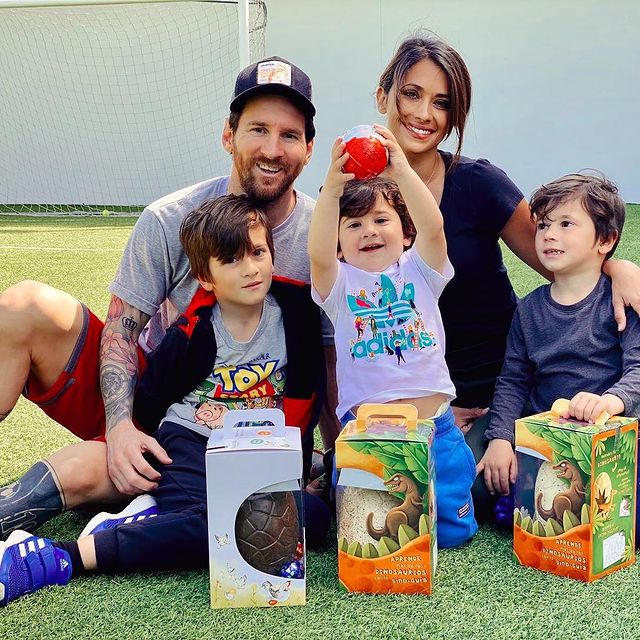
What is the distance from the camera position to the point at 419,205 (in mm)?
1774

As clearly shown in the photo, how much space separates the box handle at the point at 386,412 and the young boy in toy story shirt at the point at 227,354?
0.91 feet

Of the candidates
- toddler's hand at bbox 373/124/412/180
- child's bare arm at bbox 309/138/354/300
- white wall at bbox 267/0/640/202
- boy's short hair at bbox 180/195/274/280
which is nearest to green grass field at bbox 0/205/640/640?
child's bare arm at bbox 309/138/354/300

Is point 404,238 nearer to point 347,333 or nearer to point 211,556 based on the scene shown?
point 347,333

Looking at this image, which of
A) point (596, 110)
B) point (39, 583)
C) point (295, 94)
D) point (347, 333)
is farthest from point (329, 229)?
point (596, 110)

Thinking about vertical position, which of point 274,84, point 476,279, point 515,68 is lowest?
point 476,279

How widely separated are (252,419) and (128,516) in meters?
0.36

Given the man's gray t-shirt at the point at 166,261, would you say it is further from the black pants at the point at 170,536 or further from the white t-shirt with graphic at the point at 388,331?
the black pants at the point at 170,536

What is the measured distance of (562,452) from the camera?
1.68 metres

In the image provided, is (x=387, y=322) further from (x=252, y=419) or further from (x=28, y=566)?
(x=28, y=566)

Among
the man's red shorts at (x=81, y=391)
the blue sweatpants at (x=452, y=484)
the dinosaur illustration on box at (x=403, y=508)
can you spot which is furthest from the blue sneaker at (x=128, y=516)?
the dinosaur illustration on box at (x=403, y=508)

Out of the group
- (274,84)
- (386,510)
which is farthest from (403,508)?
(274,84)

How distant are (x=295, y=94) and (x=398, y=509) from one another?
3.64ft

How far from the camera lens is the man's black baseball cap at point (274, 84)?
2131 mm

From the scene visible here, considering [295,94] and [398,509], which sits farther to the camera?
[295,94]
